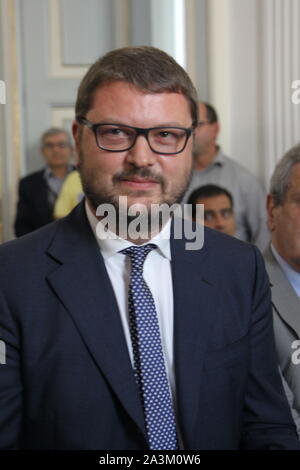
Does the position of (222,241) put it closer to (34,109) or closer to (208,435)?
(208,435)

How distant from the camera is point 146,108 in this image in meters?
1.33

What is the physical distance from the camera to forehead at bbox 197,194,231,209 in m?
2.93

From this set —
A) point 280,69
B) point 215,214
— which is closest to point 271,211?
point 215,214

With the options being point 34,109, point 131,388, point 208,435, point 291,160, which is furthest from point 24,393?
point 34,109

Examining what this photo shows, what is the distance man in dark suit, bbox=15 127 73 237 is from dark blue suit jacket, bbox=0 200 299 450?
2573 millimetres

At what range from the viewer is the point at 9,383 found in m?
1.29

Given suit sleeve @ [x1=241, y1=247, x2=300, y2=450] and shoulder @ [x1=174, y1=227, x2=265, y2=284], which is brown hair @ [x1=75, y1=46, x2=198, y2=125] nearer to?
shoulder @ [x1=174, y1=227, x2=265, y2=284]

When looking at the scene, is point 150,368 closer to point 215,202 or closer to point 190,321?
point 190,321

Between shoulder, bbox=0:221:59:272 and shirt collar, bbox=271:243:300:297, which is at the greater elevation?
shoulder, bbox=0:221:59:272

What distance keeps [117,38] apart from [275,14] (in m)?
1.66

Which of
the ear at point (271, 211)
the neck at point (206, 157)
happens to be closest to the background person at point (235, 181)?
the neck at point (206, 157)

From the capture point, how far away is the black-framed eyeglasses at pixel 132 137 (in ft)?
4.37

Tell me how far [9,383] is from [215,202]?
1777mm

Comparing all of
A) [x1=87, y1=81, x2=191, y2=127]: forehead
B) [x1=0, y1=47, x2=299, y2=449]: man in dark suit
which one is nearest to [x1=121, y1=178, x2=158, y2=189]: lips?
[x1=0, y1=47, x2=299, y2=449]: man in dark suit
